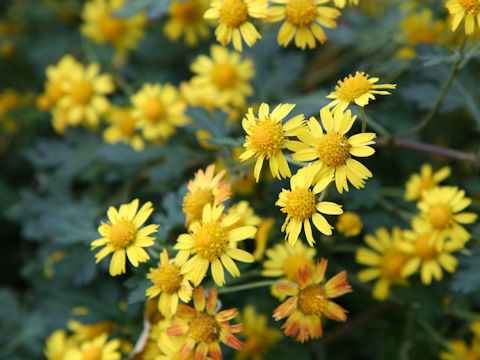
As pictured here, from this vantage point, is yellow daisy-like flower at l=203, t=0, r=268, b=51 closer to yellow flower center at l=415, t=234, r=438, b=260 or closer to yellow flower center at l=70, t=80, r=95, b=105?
yellow flower center at l=415, t=234, r=438, b=260

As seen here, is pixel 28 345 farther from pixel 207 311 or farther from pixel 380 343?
pixel 380 343

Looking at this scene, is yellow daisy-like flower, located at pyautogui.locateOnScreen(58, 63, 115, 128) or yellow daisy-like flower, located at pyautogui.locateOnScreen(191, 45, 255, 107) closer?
yellow daisy-like flower, located at pyautogui.locateOnScreen(191, 45, 255, 107)

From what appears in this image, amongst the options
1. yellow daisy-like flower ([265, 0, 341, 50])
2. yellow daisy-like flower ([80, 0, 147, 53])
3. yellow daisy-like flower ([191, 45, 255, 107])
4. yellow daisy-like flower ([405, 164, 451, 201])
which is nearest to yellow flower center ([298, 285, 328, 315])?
yellow daisy-like flower ([405, 164, 451, 201])

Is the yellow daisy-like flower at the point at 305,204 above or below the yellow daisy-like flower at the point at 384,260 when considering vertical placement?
above

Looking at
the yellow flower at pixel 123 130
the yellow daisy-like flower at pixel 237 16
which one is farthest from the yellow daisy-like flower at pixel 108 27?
the yellow daisy-like flower at pixel 237 16

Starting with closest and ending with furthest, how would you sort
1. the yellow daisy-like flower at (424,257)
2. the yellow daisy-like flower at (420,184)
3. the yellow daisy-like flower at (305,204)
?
the yellow daisy-like flower at (305,204) → the yellow daisy-like flower at (424,257) → the yellow daisy-like flower at (420,184)

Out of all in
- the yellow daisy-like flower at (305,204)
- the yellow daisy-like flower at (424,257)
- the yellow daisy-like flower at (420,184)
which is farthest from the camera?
the yellow daisy-like flower at (420,184)

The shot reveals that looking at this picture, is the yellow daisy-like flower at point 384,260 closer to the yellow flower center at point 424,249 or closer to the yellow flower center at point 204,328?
the yellow flower center at point 424,249
